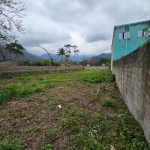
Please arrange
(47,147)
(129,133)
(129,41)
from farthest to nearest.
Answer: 1. (129,41)
2. (129,133)
3. (47,147)

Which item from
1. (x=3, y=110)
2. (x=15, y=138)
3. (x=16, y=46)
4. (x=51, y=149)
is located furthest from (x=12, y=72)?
(x=16, y=46)

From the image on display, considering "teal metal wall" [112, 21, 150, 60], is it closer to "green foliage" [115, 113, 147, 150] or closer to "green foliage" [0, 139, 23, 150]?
"green foliage" [115, 113, 147, 150]

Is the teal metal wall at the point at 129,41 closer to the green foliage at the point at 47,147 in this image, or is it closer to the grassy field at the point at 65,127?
the grassy field at the point at 65,127

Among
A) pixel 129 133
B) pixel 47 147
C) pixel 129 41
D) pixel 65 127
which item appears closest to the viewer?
pixel 47 147

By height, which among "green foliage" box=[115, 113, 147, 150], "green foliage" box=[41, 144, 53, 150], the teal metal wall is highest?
the teal metal wall

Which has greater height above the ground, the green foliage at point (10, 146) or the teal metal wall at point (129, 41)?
the teal metal wall at point (129, 41)

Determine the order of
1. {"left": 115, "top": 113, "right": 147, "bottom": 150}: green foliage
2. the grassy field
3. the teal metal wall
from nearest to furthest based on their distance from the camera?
{"left": 115, "top": 113, "right": 147, "bottom": 150}: green foliage
the grassy field
the teal metal wall

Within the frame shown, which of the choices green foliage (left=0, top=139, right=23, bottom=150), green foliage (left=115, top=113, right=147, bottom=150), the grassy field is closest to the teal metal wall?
the grassy field

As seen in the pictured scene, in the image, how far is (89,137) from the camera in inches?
77.7

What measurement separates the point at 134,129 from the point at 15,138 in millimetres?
2213

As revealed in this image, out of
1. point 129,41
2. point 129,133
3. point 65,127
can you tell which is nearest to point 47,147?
point 65,127

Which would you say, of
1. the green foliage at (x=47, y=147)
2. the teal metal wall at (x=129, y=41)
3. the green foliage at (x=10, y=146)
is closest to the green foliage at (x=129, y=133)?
the green foliage at (x=47, y=147)

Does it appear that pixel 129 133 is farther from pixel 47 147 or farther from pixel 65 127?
pixel 47 147

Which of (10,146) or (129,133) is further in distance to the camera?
(129,133)
